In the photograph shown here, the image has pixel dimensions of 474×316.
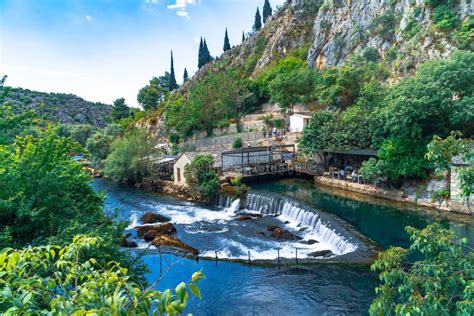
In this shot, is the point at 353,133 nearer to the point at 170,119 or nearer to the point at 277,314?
the point at 277,314

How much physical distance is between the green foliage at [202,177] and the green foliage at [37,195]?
1899 centimetres

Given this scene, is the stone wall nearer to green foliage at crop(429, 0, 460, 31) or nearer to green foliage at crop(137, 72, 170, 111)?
green foliage at crop(429, 0, 460, 31)

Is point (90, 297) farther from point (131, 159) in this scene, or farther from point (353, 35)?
point (353, 35)

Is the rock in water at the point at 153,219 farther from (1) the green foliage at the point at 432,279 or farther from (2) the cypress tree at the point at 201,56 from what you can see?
(2) the cypress tree at the point at 201,56

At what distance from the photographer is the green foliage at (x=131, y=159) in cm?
4100

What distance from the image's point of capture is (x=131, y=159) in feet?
135

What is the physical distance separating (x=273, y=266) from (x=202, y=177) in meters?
16.8

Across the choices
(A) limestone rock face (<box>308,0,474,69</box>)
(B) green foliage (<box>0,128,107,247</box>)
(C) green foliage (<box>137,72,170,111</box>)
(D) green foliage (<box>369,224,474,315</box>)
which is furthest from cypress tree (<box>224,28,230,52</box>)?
(D) green foliage (<box>369,224,474,315</box>)

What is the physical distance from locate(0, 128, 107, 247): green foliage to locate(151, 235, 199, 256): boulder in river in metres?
7.58

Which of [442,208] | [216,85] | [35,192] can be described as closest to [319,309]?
[35,192]

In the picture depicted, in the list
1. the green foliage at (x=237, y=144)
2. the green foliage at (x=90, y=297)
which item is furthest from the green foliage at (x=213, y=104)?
the green foliage at (x=90, y=297)

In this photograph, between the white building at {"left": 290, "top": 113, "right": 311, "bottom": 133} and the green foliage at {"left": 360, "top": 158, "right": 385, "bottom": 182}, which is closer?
the green foliage at {"left": 360, "top": 158, "right": 385, "bottom": 182}

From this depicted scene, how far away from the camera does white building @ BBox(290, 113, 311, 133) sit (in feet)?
159

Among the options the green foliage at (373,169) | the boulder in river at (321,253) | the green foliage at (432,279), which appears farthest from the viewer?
the green foliage at (373,169)
